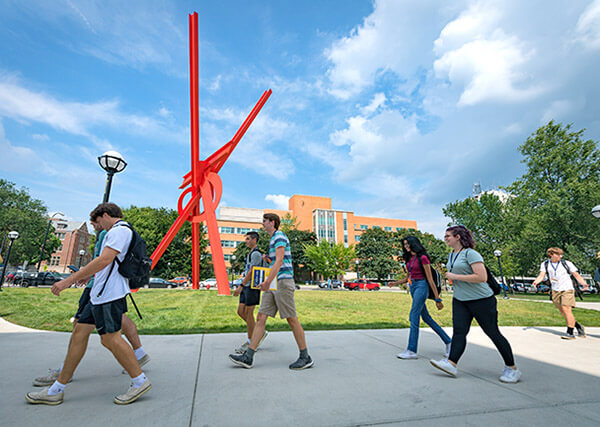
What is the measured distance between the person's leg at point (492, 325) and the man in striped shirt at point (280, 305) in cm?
198

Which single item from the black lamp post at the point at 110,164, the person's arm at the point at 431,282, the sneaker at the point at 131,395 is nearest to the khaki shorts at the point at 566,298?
the person's arm at the point at 431,282

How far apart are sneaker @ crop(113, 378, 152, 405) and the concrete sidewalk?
0.05 metres

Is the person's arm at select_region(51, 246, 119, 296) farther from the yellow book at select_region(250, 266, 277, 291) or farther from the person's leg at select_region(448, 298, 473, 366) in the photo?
the person's leg at select_region(448, 298, 473, 366)

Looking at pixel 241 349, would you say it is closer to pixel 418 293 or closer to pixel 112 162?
pixel 418 293

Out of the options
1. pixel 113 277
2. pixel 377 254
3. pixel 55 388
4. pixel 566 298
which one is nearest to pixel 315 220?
Result: pixel 377 254

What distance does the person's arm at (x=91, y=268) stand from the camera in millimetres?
2307

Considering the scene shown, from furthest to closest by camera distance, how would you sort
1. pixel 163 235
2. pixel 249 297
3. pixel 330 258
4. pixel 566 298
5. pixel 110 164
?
1. pixel 330 258
2. pixel 163 235
3. pixel 566 298
4. pixel 110 164
5. pixel 249 297

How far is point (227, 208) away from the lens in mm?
71438

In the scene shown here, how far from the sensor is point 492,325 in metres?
3.14

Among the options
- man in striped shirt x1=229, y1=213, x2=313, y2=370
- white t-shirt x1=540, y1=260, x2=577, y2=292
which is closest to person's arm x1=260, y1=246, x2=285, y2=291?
man in striped shirt x1=229, y1=213, x2=313, y2=370

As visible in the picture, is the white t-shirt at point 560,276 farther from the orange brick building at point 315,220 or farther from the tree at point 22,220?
the orange brick building at point 315,220

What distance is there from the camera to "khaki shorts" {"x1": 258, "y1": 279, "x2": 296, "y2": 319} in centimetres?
360

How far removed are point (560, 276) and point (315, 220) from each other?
205 feet

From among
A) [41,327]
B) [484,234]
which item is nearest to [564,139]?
[484,234]
